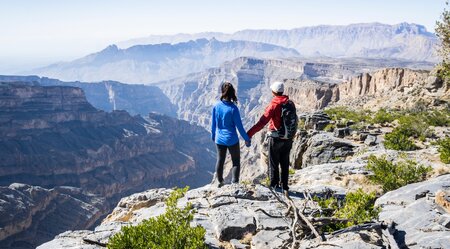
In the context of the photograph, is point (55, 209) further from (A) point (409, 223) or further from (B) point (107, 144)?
(A) point (409, 223)

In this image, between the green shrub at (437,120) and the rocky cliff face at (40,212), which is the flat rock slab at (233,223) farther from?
the rocky cliff face at (40,212)

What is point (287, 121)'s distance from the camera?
10703 millimetres

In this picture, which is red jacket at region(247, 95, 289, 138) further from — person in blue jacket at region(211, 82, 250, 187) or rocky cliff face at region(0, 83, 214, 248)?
rocky cliff face at region(0, 83, 214, 248)

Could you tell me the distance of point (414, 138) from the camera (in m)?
23.3

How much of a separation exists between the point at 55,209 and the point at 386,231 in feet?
270

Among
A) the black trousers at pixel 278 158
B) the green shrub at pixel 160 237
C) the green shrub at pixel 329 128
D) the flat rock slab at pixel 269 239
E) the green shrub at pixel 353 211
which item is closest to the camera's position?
the green shrub at pixel 160 237

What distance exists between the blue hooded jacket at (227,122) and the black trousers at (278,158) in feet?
2.97

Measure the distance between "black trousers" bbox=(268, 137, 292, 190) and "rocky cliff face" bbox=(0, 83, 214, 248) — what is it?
68.8 m

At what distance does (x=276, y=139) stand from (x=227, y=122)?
5.21 feet

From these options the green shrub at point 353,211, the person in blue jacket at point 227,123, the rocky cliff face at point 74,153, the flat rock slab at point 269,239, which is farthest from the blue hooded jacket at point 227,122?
the rocky cliff face at point 74,153

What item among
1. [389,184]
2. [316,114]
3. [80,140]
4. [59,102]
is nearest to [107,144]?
[80,140]

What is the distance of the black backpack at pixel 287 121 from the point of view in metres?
10.7

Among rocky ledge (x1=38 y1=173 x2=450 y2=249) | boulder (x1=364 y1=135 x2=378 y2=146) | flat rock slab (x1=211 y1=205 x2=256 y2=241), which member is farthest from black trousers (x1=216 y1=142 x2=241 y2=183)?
boulder (x1=364 y1=135 x2=378 y2=146)

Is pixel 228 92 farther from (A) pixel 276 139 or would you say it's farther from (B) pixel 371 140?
(B) pixel 371 140
